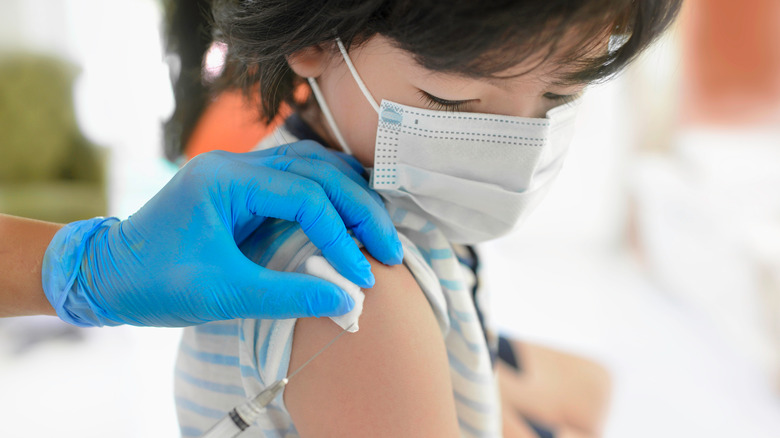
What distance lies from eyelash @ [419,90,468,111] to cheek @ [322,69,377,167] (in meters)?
0.07

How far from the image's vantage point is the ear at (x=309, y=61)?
704 millimetres

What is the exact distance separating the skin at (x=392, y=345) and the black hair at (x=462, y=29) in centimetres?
3

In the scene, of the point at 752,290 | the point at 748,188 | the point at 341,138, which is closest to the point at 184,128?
the point at 341,138

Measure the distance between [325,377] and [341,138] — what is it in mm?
320

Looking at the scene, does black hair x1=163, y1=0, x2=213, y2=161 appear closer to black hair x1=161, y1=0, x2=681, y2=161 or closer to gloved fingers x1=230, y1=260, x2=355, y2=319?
black hair x1=161, y1=0, x2=681, y2=161

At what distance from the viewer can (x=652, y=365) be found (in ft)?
6.08

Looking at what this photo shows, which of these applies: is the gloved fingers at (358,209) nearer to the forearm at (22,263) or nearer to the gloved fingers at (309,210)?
the gloved fingers at (309,210)

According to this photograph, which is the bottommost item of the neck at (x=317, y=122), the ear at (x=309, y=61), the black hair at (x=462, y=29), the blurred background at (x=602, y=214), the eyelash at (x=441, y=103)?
the blurred background at (x=602, y=214)

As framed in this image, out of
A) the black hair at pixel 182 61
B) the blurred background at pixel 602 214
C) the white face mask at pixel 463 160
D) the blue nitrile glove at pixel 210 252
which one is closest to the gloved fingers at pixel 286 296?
the blue nitrile glove at pixel 210 252

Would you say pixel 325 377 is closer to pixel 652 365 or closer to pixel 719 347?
pixel 652 365

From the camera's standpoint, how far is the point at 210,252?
0.63 metres

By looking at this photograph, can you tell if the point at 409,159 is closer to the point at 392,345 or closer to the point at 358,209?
the point at 358,209

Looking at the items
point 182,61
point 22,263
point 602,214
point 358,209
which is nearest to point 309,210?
point 358,209

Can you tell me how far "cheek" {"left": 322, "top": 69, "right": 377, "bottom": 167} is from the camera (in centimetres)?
70
